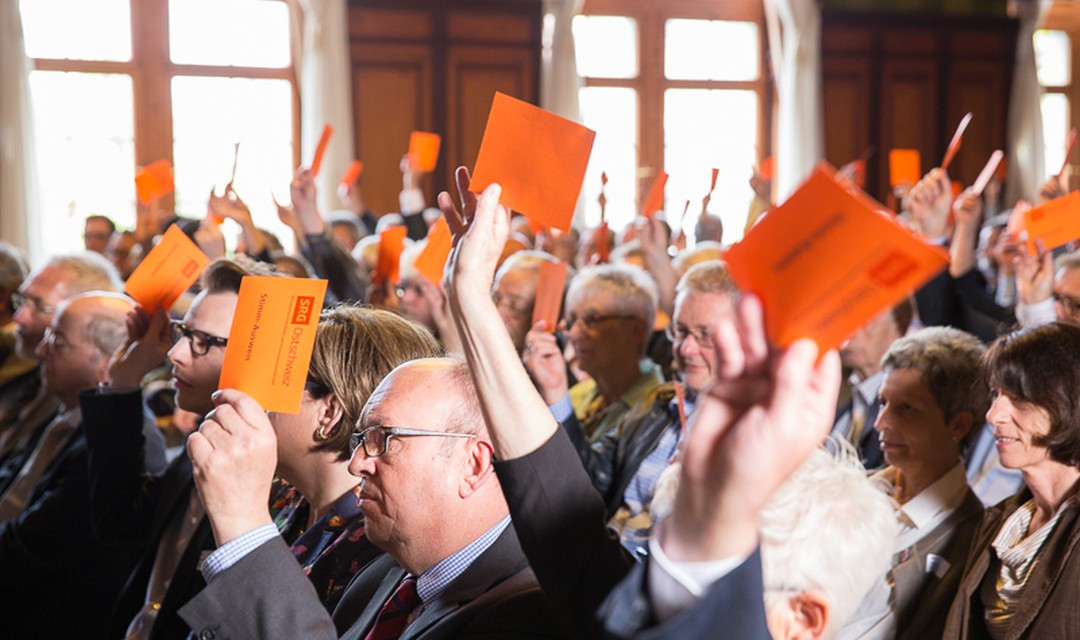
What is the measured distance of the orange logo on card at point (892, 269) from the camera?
31.9 inches

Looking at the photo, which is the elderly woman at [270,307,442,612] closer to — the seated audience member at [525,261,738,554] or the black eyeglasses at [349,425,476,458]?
the black eyeglasses at [349,425,476,458]

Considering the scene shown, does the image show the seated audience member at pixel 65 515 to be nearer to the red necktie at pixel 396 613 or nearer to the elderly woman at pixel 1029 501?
the red necktie at pixel 396 613

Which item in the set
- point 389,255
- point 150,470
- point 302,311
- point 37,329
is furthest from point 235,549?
point 389,255

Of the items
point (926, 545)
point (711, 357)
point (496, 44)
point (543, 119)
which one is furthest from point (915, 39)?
point (543, 119)

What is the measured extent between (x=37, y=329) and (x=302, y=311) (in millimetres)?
2525

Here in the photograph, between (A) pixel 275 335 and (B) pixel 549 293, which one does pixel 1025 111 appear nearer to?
(B) pixel 549 293

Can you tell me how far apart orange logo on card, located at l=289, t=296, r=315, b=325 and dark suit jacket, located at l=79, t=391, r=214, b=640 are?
1.06 meters

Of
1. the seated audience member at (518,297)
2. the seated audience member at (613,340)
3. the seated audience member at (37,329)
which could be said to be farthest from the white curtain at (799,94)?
the seated audience member at (37,329)

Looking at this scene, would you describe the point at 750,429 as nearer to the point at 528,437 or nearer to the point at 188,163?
the point at 528,437

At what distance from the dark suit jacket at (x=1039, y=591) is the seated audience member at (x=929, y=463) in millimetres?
83

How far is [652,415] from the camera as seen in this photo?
3006 mm

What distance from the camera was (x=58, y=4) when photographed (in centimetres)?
909

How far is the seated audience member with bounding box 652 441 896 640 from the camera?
51.1 inches

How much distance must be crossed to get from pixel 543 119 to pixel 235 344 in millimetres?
535
